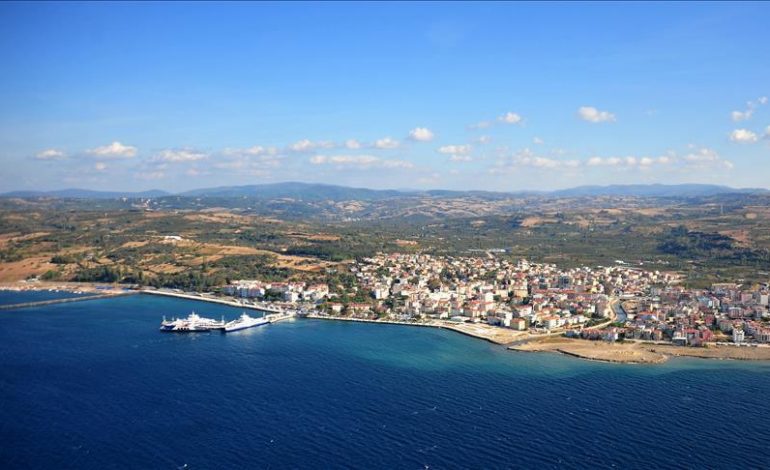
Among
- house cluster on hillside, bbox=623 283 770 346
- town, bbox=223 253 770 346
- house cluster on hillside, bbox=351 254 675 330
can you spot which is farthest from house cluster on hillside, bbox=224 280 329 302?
house cluster on hillside, bbox=623 283 770 346

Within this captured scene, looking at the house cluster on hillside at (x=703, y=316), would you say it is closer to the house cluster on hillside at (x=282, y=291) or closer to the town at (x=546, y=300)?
the town at (x=546, y=300)

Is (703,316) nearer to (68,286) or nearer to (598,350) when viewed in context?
(598,350)

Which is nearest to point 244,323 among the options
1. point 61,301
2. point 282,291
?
point 282,291

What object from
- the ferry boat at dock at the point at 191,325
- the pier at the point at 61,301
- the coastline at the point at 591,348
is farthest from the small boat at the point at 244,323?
the pier at the point at 61,301

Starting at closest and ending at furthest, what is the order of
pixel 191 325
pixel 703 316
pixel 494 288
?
pixel 191 325 < pixel 703 316 < pixel 494 288

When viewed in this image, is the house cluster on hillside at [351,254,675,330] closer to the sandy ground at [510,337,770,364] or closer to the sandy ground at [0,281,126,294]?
the sandy ground at [510,337,770,364]
